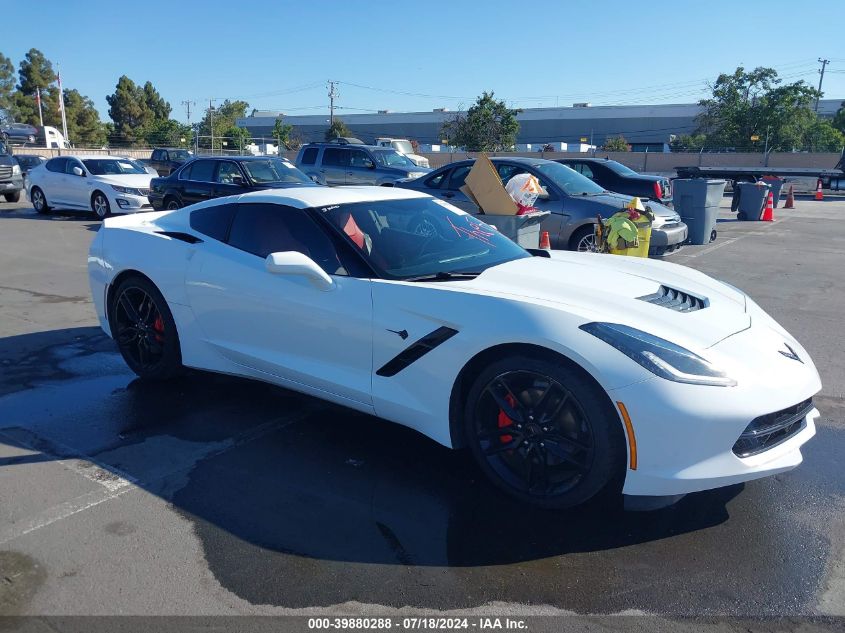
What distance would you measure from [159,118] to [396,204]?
251ft

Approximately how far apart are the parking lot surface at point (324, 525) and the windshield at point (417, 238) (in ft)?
3.49

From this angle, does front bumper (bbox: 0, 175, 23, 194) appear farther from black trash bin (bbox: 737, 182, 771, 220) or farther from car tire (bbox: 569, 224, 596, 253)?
black trash bin (bbox: 737, 182, 771, 220)

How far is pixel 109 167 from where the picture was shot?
1720cm

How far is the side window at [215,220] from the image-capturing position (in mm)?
4895

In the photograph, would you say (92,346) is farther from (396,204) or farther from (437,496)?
(437,496)

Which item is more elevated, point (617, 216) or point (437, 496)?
point (617, 216)

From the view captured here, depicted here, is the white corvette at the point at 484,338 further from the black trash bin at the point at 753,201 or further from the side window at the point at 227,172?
the black trash bin at the point at 753,201

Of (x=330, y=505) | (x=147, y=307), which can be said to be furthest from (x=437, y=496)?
(x=147, y=307)

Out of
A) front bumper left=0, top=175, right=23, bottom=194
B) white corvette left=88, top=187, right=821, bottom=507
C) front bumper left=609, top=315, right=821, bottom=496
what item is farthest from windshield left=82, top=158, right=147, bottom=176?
front bumper left=609, top=315, right=821, bottom=496

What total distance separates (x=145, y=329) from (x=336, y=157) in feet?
44.2

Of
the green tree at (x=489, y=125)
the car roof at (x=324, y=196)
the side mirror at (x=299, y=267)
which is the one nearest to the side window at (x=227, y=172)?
the car roof at (x=324, y=196)

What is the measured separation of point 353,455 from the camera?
413cm

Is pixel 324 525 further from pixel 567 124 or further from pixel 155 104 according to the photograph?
pixel 567 124

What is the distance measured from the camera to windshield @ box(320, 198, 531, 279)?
4180 millimetres
